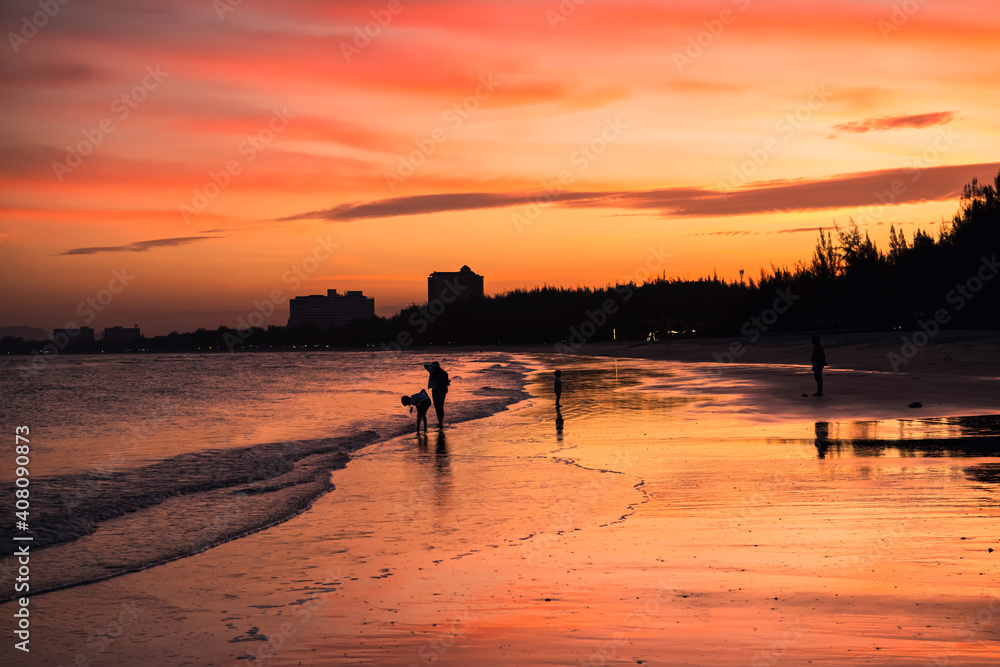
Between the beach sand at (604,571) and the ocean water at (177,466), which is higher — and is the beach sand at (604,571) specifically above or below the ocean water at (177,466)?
above

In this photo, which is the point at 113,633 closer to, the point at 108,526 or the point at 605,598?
the point at 605,598

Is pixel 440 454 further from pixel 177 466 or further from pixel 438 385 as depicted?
pixel 177 466

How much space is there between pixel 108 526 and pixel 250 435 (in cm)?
1401

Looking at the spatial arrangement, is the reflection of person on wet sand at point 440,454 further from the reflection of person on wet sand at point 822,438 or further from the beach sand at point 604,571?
the reflection of person on wet sand at point 822,438

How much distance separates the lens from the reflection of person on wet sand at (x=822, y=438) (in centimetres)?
1472

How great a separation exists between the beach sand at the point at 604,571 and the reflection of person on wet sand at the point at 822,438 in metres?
0.15

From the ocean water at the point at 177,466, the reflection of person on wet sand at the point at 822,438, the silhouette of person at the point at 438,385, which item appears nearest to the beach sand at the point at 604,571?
the reflection of person on wet sand at the point at 822,438

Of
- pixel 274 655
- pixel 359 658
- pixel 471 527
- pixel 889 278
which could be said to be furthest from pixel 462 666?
pixel 889 278

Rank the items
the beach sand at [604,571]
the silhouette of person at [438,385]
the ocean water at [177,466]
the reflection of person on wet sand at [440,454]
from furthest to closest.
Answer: the silhouette of person at [438,385] < the reflection of person on wet sand at [440,454] < the ocean water at [177,466] < the beach sand at [604,571]

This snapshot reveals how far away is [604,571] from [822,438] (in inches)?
425

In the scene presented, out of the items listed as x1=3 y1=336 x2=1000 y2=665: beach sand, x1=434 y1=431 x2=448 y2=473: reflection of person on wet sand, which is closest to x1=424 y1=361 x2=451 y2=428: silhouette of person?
x1=434 y1=431 x2=448 y2=473: reflection of person on wet sand

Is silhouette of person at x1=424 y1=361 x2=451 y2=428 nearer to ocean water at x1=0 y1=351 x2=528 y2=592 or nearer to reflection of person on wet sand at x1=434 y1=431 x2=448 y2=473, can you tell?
reflection of person on wet sand at x1=434 y1=431 x2=448 y2=473

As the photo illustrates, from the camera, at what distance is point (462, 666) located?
18.0 ft

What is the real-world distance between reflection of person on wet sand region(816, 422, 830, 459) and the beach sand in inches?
5.7
